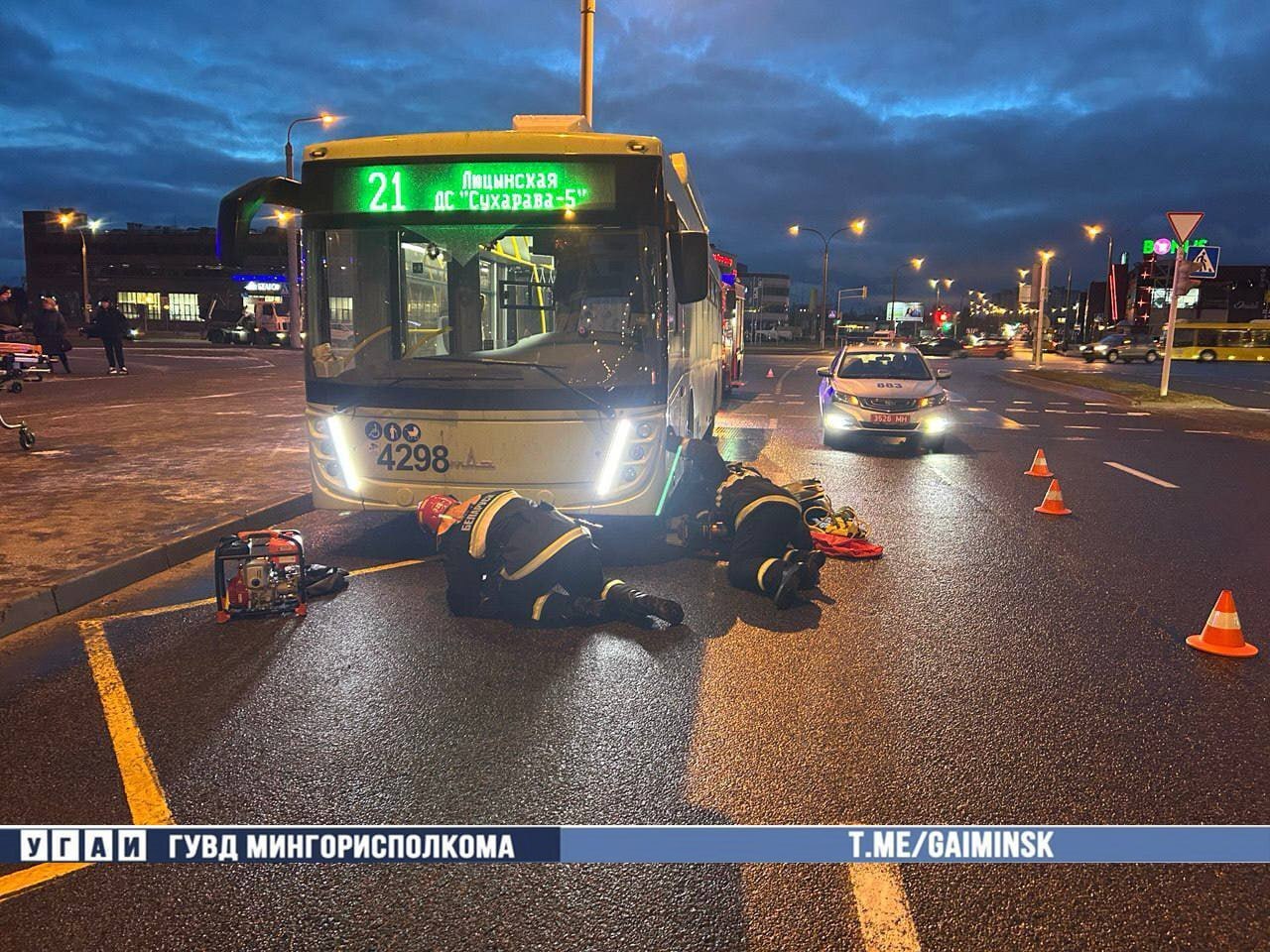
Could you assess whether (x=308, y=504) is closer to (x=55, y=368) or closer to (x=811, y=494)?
(x=811, y=494)

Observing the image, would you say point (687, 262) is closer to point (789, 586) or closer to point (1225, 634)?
point (789, 586)

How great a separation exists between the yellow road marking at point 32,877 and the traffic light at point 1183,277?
25.9m

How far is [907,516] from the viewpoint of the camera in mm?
9062

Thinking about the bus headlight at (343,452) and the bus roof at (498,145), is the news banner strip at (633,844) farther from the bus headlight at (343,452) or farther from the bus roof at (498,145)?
the bus roof at (498,145)

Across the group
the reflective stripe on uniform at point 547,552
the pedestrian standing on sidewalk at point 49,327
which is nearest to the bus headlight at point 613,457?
the reflective stripe on uniform at point 547,552

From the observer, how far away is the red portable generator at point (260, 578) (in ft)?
18.5

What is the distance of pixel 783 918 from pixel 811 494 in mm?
5053

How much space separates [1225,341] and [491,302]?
246ft

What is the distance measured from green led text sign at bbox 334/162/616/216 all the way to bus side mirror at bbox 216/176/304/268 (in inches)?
26.4

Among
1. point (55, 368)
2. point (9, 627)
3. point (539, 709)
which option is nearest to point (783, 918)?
point (539, 709)

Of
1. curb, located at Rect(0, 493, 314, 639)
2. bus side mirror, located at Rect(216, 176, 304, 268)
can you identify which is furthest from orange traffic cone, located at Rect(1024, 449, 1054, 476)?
bus side mirror, located at Rect(216, 176, 304, 268)

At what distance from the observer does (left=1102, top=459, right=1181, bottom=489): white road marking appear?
37.0ft

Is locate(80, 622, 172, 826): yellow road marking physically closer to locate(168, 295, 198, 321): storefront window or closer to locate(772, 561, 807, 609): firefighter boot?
locate(772, 561, 807, 609): firefighter boot

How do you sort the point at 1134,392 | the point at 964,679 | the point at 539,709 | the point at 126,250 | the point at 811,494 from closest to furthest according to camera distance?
the point at 539,709 < the point at 964,679 < the point at 811,494 < the point at 1134,392 < the point at 126,250
